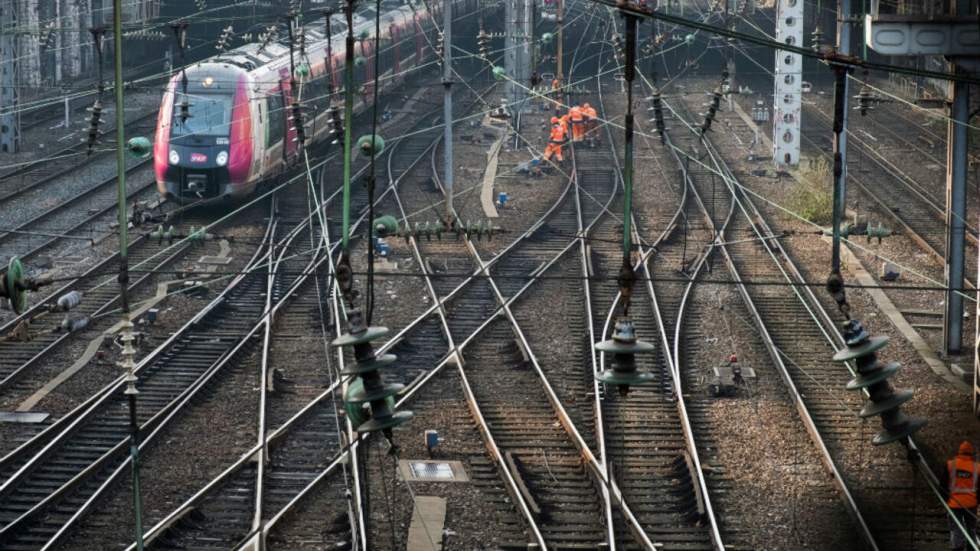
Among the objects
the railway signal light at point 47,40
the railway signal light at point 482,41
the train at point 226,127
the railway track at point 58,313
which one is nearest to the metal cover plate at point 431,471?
the railway track at point 58,313

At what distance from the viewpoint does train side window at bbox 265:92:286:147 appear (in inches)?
1094

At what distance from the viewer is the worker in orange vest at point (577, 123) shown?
34781mm

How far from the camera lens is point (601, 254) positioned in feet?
81.9

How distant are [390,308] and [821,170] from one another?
12393mm

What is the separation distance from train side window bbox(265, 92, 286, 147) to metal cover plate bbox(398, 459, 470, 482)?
522 inches

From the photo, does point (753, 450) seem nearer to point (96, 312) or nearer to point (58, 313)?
point (96, 312)

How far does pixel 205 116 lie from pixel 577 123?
10.6 m

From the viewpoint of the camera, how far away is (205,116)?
26.7 metres

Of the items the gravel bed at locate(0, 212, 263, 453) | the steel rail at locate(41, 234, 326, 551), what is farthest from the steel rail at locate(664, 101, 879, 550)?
the gravel bed at locate(0, 212, 263, 453)

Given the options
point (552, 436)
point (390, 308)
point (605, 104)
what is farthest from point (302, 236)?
point (605, 104)

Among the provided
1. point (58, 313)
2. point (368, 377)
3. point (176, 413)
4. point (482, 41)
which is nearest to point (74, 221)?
Result: point (58, 313)

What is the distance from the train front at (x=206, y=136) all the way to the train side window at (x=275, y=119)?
883 mm

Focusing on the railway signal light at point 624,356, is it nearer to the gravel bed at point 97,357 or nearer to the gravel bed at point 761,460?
the gravel bed at point 761,460

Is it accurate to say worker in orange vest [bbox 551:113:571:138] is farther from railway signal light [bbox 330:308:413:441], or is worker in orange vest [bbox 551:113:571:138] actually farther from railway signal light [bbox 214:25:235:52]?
railway signal light [bbox 330:308:413:441]
